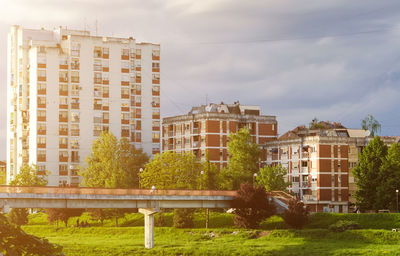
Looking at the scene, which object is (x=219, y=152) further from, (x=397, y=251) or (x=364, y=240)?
(x=397, y=251)

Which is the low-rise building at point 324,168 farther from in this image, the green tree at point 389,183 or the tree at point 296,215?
the tree at point 296,215

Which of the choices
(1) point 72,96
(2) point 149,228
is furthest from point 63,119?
(2) point 149,228

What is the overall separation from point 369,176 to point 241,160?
22905mm

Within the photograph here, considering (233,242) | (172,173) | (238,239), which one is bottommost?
(233,242)

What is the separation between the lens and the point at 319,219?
304ft

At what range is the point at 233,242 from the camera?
3246 inches

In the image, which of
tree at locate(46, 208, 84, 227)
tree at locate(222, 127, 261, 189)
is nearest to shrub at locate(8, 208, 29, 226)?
tree at locate(46, 208, 84, 227)

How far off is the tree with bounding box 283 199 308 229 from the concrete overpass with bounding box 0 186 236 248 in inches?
307

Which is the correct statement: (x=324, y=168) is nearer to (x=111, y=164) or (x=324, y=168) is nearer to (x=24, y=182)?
(x=111, y=164)

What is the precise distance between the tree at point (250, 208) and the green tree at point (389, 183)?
2002 centimetres

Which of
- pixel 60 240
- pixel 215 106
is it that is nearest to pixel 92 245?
pixel 60 240

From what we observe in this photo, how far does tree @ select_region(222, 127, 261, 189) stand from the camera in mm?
113938

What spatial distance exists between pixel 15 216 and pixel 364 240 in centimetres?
5558

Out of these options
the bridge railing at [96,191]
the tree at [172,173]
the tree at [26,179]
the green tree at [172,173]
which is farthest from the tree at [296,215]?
the tree at [26,179]
